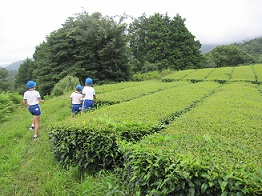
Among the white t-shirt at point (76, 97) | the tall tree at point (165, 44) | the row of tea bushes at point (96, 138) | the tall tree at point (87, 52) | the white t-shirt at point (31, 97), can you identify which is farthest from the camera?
the tall tree at point (165, 44)

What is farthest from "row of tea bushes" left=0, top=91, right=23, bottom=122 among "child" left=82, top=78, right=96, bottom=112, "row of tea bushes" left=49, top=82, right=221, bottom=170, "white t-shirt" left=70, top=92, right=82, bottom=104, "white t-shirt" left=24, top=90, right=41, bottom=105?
"row of tea bushes" left=49, top=82, right=221, bottom=170

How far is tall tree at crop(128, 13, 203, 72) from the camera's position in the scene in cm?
2997

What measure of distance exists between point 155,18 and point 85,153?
31009 mm

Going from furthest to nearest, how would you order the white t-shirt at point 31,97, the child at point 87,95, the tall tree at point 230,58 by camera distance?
1. the tall tree at point 230,58
2. the child at point 87,95
3. the white t-shirt at point 31,97

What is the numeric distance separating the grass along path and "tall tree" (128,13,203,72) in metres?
24.4

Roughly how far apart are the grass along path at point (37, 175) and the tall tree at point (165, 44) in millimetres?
24423

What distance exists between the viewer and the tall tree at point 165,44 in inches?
1180

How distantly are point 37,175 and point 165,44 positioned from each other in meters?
28.4

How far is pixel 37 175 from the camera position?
13.1 feet

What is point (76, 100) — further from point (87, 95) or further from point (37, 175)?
point (37, 175)

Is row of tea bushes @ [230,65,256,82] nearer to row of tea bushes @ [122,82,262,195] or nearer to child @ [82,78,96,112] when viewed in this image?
child @ [82,78,96,112]

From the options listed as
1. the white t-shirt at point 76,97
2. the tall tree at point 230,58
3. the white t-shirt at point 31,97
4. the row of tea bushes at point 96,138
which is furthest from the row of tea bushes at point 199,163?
the tall tree at point 230,58

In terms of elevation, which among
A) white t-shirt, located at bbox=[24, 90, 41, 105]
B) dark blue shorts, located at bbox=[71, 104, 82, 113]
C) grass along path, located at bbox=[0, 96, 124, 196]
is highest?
white t-shirt, located at bbox=[24, 90, 41, 105]

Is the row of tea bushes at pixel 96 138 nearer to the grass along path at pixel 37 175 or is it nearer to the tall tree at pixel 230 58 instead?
the grass along path at pixel 37 175
